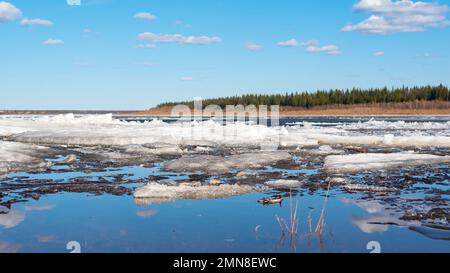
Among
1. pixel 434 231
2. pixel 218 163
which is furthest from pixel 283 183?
pixel 434 231

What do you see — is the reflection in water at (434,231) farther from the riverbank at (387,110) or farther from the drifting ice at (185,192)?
the riverbank at (387,110)

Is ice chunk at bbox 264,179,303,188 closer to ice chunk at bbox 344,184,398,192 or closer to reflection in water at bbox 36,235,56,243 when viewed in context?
ice chunk at bbox 344,184,398,192

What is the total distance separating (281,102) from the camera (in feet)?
331

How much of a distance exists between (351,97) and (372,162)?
8066 centimetres

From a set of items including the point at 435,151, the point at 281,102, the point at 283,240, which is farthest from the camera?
the point at 281,102

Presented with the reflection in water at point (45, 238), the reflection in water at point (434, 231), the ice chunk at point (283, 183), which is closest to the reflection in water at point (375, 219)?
the reflection in water at point (434, 231)

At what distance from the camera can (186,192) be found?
8078 millimetres

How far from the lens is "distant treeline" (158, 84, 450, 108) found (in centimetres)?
8369

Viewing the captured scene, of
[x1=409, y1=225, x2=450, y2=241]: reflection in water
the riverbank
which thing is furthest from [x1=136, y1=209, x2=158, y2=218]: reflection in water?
the riverbank

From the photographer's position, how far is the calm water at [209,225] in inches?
206

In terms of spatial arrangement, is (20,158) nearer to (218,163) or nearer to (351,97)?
(218,163)
